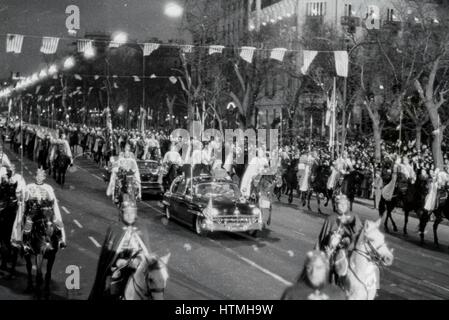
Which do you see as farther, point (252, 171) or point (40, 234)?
point (252, 171)

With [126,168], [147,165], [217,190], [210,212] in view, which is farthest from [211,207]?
[147,165]

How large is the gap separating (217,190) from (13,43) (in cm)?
859

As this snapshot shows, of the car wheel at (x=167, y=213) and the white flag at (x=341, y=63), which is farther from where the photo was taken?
the white flag at (x=341, y=63)

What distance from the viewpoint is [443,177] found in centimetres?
1794

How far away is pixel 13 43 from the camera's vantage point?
2083cm

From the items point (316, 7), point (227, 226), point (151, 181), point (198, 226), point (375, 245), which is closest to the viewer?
point (375, 245)

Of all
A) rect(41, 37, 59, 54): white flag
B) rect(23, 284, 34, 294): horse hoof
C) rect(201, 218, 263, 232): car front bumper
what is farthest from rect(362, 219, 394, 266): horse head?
rect(41, 37, 59, 54): white flag

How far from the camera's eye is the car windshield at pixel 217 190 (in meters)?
17.4

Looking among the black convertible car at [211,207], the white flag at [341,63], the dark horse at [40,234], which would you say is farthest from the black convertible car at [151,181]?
the dark horse at [40,234]

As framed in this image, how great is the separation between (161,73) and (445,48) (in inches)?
2014

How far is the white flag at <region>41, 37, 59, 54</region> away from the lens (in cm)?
2041

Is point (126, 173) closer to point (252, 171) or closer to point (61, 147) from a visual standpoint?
point (252, 171)

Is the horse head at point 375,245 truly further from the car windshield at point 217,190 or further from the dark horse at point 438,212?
the car windshield at point 217,190

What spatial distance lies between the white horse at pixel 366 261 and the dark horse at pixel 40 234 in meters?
5.01
